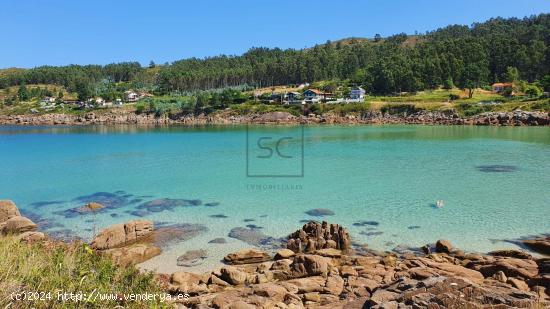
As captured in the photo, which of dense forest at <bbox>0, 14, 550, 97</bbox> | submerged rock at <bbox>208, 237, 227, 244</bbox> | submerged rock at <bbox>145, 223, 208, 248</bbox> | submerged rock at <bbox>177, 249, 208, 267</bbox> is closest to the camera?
submerged rock at <bbox>177, 249, 208, 267</bbox>

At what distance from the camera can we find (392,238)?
1590 cm

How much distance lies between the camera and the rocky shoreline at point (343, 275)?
7805 mm

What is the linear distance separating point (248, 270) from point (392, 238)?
6.25 meters

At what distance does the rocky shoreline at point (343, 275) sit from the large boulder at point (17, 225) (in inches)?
3.3

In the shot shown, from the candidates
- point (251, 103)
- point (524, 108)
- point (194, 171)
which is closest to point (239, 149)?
point (194, 171)

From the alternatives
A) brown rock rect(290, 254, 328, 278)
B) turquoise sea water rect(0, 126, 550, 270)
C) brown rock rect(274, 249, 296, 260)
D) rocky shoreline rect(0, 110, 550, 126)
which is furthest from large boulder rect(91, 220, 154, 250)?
rocky shoreline rect(0, 110, 550, 126)

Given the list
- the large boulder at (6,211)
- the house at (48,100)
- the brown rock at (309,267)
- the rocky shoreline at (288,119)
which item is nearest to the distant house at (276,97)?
the rocky shoreline at (288,119)

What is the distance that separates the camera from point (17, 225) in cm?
1744

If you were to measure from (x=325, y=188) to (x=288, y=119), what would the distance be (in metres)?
80.8

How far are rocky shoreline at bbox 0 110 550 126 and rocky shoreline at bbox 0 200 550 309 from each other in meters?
71.7

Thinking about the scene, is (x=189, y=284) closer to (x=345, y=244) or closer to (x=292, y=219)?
(x=345, y=244)

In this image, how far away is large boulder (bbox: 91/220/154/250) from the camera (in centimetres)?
1562

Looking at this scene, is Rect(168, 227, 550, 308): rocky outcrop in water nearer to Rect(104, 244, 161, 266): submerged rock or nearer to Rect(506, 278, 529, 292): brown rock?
Rect(506, 278, 529, 292): brown rock

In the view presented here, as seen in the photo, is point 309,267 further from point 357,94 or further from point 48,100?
point 48,100
